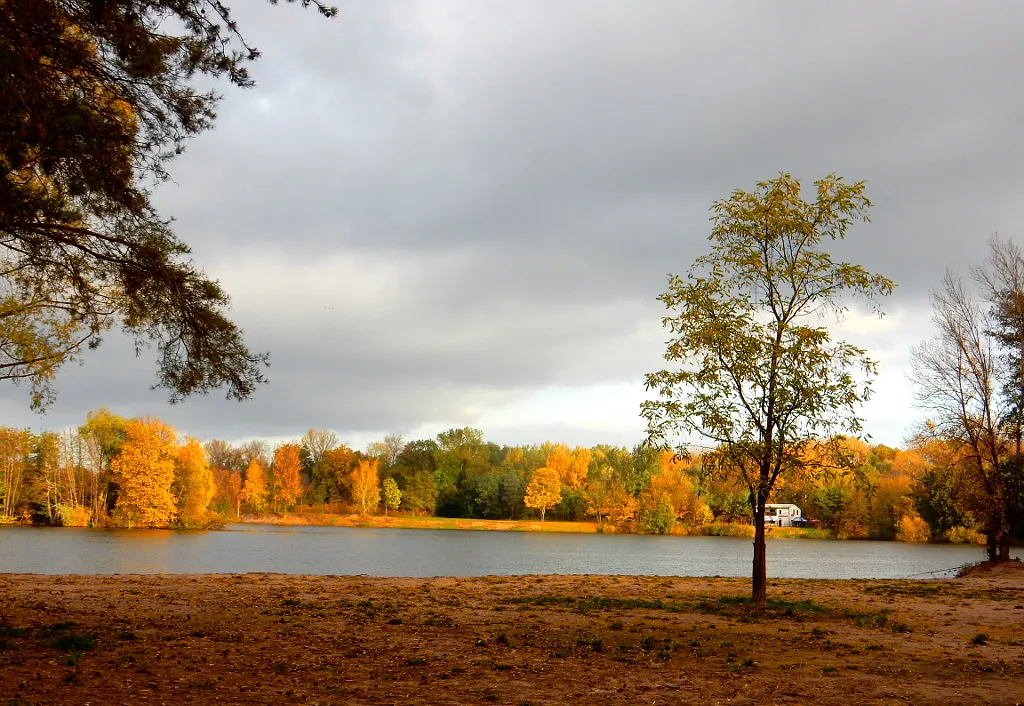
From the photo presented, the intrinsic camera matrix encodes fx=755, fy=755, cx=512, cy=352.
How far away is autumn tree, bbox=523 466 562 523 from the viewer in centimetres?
9262

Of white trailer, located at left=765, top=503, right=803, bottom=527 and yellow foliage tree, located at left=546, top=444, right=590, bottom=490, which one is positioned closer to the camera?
yellow foliage tree, located at left=546, top=444, right=590, bottom=490

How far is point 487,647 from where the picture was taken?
1115 centimetres

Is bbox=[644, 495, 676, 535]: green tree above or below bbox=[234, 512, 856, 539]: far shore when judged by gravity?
above

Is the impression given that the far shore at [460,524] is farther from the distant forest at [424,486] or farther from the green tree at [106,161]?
the green tree at [106,161]

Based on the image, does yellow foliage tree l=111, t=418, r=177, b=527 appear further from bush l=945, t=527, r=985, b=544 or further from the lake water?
bush l=945, t=527, r=985, b=544

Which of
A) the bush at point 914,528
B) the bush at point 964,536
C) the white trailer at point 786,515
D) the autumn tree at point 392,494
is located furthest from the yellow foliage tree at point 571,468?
the bush at point 964,536

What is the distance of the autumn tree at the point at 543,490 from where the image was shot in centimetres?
9262

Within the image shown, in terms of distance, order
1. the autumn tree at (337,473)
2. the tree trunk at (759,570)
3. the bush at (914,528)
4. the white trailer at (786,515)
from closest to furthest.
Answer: the tree trunk at (759,570), the bush at (914,528), the autumn tree at (337,473), the white trailer at (786,515)

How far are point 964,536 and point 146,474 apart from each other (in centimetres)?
7511

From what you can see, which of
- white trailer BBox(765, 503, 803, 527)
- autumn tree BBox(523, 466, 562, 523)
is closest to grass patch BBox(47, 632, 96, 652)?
autumn tree BBox(523, 466, 562, 523)

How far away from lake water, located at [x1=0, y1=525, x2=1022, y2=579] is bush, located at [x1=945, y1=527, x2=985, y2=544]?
2689mm

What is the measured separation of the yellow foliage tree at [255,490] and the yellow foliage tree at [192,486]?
1078 inches

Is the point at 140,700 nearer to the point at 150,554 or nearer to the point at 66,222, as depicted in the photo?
the point at 66,222

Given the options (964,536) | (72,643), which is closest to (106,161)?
(72,643)
